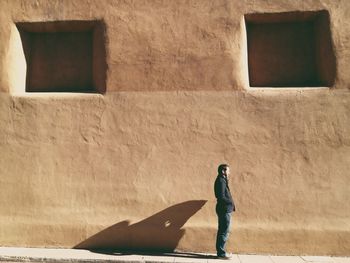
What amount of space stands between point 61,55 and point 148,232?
4.09 meters

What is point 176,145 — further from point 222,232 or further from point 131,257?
point 131,257

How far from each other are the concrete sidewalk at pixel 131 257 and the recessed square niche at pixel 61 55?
10.6ft

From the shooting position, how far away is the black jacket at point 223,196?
6.49 m

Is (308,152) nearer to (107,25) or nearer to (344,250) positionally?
(344,250)

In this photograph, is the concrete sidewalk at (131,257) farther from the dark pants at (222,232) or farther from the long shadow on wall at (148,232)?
the long shadow on wall at (148,232)

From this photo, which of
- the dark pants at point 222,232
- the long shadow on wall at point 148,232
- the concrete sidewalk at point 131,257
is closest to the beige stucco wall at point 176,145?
the long shadow on wall at point 148,232

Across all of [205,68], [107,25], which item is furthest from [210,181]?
[107,25]

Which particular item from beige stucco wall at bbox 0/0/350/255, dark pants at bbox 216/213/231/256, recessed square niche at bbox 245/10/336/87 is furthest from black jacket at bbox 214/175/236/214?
recessed square niche at bbox 245/10/336/87

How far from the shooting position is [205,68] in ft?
24.0

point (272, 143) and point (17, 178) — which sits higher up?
point (272, 143)

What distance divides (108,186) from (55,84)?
250 cm

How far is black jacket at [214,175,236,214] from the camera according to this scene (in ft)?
21.3

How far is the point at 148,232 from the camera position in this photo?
6.97 meters

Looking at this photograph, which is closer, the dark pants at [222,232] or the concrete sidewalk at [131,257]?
the concrete sidewalk at [131,257]
